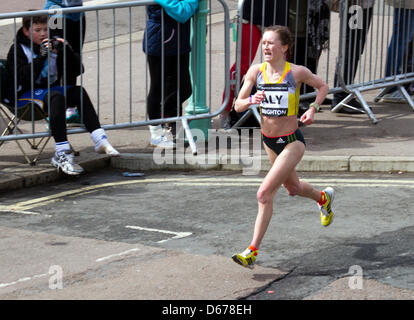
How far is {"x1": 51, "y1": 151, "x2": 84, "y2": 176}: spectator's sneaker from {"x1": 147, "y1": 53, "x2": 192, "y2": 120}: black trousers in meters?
1.18

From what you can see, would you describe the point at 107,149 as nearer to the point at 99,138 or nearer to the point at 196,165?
the point at 99,138

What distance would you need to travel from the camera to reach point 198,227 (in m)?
6.04

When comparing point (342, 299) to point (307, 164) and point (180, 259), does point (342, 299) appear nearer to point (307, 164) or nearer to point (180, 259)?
point (180, 259)

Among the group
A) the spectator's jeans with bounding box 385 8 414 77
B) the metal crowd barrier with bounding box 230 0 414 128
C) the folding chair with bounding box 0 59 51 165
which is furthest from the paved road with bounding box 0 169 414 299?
the spectator's jeans with bounding box 385 8 414 77

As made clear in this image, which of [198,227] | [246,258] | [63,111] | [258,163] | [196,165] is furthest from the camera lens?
[196,165]

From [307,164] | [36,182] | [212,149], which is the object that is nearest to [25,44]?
[36,182]

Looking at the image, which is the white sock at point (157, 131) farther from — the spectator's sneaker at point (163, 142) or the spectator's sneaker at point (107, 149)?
the spectator's sneaker at point (107, 149)

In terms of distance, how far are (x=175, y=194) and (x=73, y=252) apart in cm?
169

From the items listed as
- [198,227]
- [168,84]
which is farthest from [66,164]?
[198,227]

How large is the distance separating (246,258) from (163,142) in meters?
3.60

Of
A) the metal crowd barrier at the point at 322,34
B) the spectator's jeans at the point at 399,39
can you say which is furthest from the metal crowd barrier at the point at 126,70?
the spectator's jeans at the point at 399,39

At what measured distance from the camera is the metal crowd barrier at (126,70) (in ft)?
26.0

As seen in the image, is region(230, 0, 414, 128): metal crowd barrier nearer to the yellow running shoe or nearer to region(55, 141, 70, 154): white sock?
region(55, 141, 70, 154): white sock
